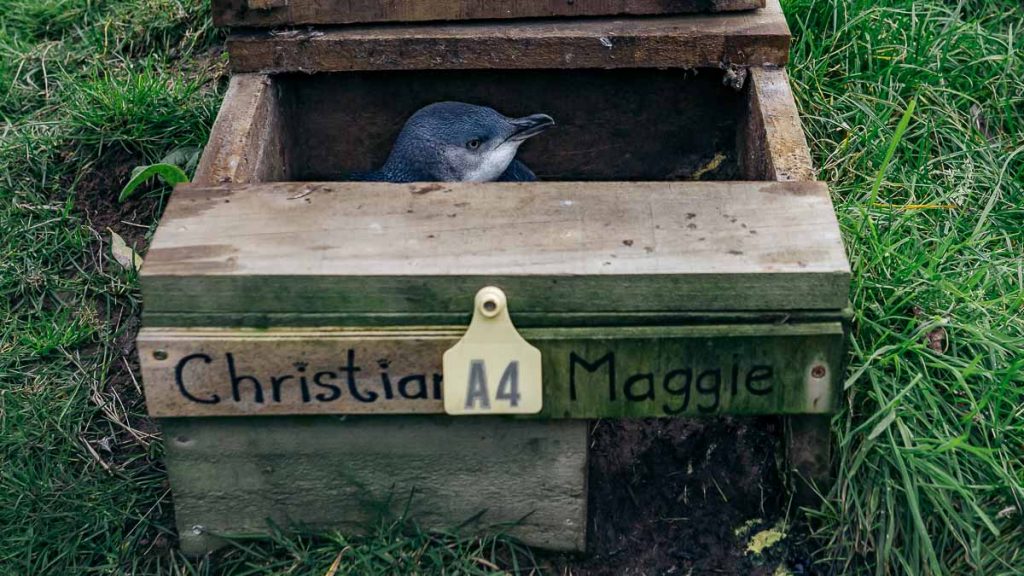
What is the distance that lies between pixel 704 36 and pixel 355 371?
1.25 meters

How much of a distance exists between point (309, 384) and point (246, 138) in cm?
73

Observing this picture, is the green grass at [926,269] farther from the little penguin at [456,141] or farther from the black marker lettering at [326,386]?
the black marker lettering at [326,386]

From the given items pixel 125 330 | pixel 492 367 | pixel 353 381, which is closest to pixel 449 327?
pixel 492 367

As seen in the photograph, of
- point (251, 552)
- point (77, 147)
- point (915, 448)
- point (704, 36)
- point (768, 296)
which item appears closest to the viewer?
point (768, 296)

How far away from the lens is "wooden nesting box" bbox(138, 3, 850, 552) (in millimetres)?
2070

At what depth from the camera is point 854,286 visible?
8.53 feet

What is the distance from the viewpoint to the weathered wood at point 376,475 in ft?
7.39

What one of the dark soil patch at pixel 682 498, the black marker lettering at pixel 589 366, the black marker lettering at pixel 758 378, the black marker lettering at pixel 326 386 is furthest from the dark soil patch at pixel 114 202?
the black marker lettering at pixel 758 378

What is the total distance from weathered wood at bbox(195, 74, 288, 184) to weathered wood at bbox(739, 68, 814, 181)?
114 cm

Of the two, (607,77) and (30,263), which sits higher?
(607,77)

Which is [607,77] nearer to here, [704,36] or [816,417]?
[704,36]

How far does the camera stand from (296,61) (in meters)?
2.88

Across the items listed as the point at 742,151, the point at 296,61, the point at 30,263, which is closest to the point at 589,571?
the point at 742,151

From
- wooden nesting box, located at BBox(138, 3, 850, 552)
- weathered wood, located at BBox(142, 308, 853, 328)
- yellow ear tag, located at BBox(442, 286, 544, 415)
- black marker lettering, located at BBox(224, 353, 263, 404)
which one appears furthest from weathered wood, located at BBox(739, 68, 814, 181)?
black marker lettering, located at BBox(224, 353, 263, 404)
